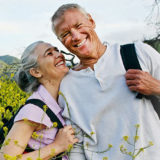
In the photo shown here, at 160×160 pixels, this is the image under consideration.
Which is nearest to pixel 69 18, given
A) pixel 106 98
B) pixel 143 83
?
pixel 106 98

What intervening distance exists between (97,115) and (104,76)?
32cm

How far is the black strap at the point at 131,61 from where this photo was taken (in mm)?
2383

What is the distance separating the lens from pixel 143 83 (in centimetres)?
229

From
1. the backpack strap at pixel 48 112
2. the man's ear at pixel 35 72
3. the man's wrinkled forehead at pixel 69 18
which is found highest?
the man's wrinkled forehead at pixel 69 18

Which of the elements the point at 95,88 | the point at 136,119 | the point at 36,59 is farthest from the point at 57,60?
the point at 136,119

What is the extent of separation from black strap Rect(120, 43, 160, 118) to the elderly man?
3cm

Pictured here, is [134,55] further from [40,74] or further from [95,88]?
[40,74]

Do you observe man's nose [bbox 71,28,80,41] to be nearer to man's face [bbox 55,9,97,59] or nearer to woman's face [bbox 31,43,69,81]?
man's face [bbox 55,9,97,59]

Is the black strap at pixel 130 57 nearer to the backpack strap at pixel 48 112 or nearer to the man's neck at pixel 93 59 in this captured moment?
the man's neck at pixel 93 59

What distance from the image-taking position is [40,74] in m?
2.80

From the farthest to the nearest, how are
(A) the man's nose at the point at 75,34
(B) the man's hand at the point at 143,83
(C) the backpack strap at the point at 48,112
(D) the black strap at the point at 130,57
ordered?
(A) the man's nose at the point at 75,34 → (C) the backpack strap at the point at 48,112 → (D) the black strap at the point at 130,57 → (B) the man's hand at the point at 143,83

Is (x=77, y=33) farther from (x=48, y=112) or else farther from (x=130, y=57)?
(x=48, y=112)

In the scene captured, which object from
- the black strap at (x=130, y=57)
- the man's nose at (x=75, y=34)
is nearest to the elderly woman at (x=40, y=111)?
the man's nose at (x=75, y=34)

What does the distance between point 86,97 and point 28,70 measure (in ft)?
2.15
